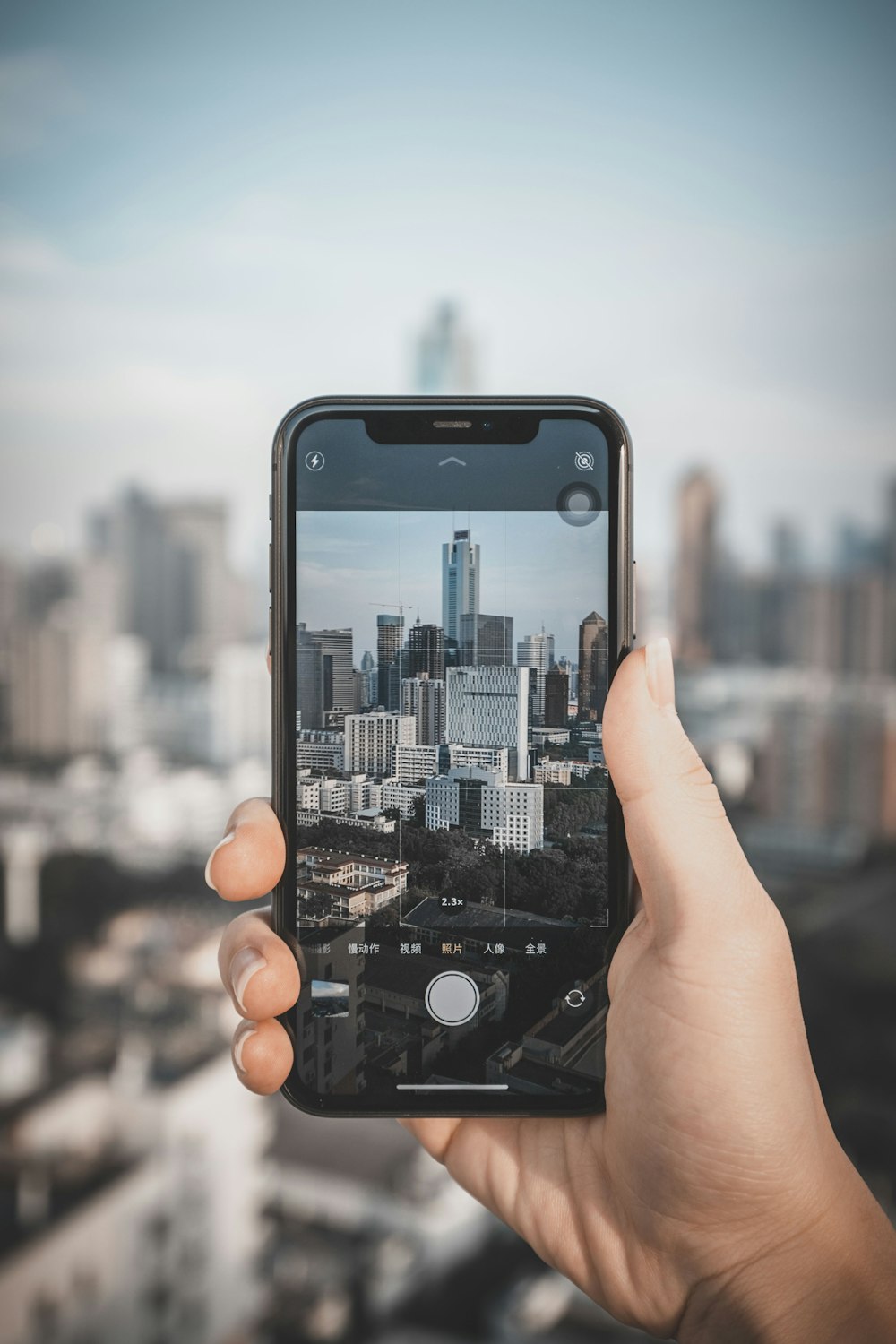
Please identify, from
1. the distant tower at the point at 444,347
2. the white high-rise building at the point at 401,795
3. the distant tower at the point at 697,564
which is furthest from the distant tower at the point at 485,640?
the distant tower at the point at 444,347

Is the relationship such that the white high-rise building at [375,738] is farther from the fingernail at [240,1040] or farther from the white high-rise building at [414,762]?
the fingernail at [240,1040]

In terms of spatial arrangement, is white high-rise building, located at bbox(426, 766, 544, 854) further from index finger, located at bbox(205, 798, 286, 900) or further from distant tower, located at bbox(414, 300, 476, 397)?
distant tower, located at bbox(414, 300, 476, 397)

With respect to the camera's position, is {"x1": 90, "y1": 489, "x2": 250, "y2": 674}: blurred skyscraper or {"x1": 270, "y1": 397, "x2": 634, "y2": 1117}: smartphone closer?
{"x1": 270, "y1": 397, "x2": 634, "y2": 1117}: smartphone

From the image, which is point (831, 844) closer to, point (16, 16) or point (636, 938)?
point (636, 938)

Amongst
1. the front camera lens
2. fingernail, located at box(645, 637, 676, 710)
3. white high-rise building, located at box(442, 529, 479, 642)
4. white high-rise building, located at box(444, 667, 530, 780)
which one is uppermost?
the front camera lens

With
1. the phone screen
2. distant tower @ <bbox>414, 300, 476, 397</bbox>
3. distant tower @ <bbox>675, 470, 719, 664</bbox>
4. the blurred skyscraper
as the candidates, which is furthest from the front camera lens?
the blurred skyscraper

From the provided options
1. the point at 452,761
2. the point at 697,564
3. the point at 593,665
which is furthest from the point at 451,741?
the point at 697,564

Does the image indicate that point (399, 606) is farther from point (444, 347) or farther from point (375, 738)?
point (444, 347)
